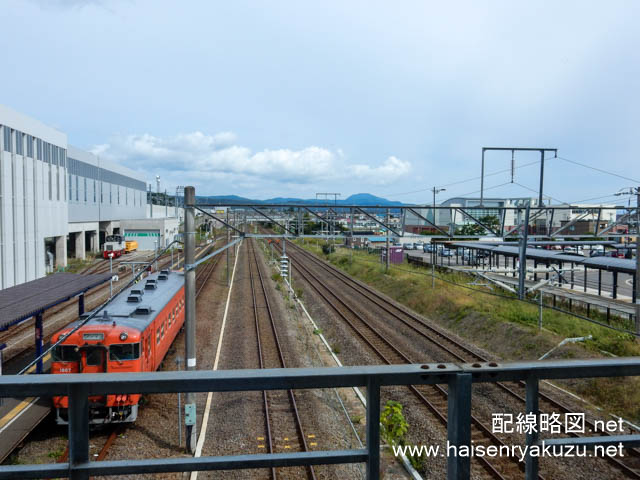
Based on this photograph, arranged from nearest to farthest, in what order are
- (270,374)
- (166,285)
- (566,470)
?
(270,374), (566,470), (166,285)

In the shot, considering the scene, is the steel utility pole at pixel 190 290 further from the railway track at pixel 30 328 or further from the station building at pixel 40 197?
the station building at pixel 40 197

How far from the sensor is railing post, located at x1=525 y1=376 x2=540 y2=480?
1.59 m

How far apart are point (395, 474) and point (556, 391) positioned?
5394 millimetres

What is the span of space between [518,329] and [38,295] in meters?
14.2

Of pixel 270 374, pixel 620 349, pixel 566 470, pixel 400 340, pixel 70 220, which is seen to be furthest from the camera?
pixel 70 220

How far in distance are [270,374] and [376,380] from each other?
0.35 metres

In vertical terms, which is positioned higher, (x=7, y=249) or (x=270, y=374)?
(x=270, y=374)

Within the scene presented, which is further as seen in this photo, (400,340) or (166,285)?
(400,340)

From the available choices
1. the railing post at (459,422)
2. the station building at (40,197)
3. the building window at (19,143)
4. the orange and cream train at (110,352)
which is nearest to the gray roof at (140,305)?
the orange and cream train at (110,352)

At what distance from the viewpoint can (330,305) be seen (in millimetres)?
21562

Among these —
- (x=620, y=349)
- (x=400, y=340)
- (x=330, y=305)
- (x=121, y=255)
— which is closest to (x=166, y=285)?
(x=400, y=340)

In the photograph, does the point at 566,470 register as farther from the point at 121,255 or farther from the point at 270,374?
the point at 121,255

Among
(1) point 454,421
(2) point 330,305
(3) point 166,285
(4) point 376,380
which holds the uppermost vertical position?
(4) point 376,380

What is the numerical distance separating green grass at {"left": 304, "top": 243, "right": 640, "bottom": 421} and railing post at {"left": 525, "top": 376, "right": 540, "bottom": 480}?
975 centimetres
